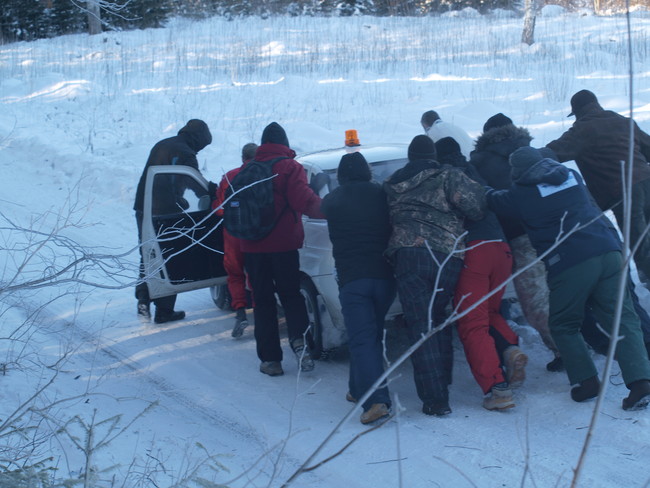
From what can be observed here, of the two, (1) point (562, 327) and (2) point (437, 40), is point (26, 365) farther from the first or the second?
(2) point (437, 40)

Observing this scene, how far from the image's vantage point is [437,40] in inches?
885

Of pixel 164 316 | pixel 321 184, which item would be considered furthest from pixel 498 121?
pixel 164 316

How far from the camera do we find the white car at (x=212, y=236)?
6.15 m

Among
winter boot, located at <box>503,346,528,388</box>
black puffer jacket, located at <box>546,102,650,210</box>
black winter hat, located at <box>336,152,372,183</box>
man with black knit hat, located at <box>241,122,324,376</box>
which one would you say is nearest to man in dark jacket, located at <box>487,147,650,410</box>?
winter boot, located at <box>503,346,528,388</box>

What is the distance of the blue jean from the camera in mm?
5102

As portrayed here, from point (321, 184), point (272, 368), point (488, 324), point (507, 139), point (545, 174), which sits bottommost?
point (272, 368)

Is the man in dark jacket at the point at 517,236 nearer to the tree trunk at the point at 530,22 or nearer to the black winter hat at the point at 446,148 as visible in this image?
the black winter hat at the point at 446,148

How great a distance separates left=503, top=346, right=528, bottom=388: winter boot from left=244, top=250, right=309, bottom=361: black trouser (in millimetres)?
1761

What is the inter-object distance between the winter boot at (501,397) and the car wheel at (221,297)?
3.61 metres

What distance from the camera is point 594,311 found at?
4.91 m

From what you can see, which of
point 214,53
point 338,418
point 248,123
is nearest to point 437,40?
point 214,53

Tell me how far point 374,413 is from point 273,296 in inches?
63.4

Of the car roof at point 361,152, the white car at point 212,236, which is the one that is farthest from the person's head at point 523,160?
the car roof at point 361,152

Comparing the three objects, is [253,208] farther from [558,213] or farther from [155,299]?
[558,213]
